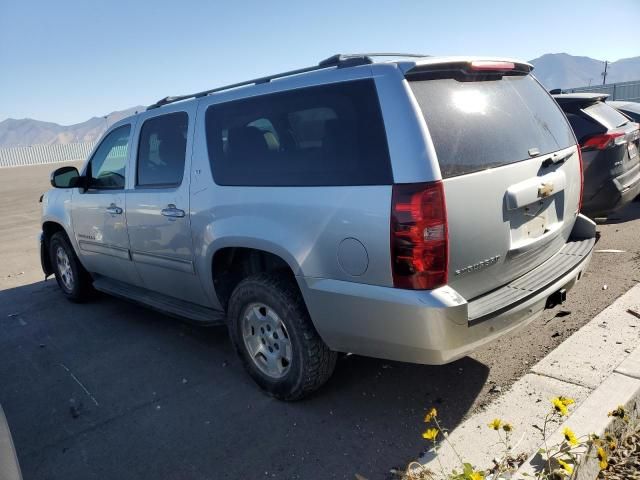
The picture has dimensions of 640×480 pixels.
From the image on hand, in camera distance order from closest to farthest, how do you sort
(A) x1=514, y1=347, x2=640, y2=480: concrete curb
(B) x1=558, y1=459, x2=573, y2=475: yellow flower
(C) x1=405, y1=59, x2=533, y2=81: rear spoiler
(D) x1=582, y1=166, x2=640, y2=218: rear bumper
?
1. (B) x1=558, y1=459, x2=573, y2=475: yellow flower
2. (A) x1=514, y1=347, x2=640, y2=480: concrete curb
3. (C) x1=405, y1=59, x2=533, y2=81: rear spoiler
4. (D) x1=582, y1=166, x2=640, y2=218: rear bumper

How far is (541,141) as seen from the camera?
3.13 meters

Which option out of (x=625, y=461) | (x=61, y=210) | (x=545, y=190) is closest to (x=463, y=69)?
(x=545, y=190)

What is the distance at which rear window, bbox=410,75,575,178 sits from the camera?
8.31 feet

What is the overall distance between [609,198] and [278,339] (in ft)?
14.6

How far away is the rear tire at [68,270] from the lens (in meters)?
5.55

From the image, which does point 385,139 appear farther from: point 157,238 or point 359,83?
point 157,238

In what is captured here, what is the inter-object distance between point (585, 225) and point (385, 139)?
77.8 inches

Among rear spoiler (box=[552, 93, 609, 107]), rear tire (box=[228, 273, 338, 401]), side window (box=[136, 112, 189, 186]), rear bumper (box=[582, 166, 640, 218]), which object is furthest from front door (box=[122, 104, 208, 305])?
→ rear spoiler (box=[552, 93, 609, 107])

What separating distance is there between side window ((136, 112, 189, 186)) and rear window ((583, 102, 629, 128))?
475 cm

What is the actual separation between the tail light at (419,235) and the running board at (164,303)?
5.73 feet

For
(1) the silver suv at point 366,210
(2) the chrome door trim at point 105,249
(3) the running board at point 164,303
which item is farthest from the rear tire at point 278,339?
(2) the chrome door trim at point 105,249

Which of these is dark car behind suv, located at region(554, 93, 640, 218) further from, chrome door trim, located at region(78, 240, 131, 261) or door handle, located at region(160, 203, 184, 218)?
chrome door trim, located at region(78, 240, 131, 261)

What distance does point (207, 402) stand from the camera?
3379 millimetres

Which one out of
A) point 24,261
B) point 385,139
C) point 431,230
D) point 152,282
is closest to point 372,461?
point 431,230
